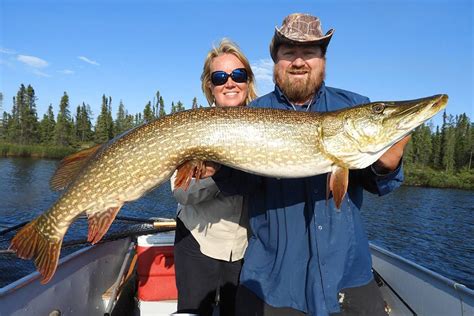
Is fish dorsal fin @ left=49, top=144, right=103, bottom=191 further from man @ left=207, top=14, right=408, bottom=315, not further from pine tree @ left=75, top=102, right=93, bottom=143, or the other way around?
pine tree @ left=75, top=102, right=93, bottom=143

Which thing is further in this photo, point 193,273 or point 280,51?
point 193,273

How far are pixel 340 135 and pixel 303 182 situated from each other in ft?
1.36

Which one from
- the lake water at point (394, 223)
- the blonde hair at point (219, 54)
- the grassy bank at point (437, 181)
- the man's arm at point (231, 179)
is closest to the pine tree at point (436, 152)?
the grassy bank at point (437, 181)

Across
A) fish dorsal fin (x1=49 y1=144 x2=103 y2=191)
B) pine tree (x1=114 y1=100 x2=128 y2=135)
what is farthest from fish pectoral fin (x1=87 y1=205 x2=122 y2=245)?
pine tree (x1=114 y1=100 x2=128 y2=135)

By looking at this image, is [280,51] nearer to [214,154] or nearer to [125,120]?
[214,154]

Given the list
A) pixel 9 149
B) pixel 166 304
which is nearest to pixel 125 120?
pixel 9 149

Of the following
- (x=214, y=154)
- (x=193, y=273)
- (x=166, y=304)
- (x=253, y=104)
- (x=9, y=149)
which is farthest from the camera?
(x=9, y=149)

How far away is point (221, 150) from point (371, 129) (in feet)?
3.33

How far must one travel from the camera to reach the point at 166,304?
14.5 ft

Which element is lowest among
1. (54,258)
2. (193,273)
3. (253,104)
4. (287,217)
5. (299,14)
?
(193,273)

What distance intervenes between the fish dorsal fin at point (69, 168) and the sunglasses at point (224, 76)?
122cm

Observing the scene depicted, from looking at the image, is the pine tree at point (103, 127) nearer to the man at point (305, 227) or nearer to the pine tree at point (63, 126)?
the pine tree at point (63, 126)

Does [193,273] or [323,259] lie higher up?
[323,259]

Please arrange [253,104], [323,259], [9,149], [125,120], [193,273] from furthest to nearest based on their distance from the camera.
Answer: [125,120]
[9,149]
[193,273]
[253,104]
[323,259]
